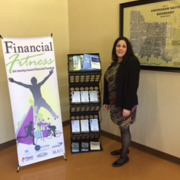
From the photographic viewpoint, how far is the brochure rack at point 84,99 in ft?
8.61

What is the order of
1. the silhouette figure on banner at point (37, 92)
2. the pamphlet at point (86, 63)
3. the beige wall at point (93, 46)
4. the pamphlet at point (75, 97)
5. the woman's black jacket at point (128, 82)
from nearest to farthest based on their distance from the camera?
the woman's black jacket at point (128, 82) → the silhouette figure on banner at point (37, 92) → the beige wall at point (93, 46) → the pamphlet at point (86, 63) → the pamphlet at point (75, 97)

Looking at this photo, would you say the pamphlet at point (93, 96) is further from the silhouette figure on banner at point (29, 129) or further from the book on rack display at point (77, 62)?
the silhouette figure on banner at point (29, 129)

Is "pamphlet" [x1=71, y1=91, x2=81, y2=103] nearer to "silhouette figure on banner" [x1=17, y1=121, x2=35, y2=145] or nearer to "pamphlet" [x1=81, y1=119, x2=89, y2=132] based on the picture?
"pamphlet" [x1=81, y1=119, x2=89, y2=132]

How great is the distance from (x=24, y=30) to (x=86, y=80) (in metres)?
1.14

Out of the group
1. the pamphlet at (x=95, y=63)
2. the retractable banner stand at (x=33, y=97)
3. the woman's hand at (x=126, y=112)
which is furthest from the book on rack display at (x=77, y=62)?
the woman's hand at (x=126, y=112)

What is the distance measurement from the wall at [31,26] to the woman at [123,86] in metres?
1.27

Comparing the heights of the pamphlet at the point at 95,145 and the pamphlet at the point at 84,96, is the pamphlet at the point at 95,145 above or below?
below

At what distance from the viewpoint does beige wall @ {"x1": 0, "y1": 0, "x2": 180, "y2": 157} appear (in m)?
2.51

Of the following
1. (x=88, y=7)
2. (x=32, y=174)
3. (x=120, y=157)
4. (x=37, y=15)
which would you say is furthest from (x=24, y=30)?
(x=120, y=157)

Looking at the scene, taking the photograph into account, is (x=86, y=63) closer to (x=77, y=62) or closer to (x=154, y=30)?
(x=77, y=62)

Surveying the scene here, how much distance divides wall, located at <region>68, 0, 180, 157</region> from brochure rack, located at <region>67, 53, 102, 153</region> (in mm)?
459

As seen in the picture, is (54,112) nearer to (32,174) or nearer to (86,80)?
(86,80)

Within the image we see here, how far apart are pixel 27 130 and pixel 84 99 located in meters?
0.80

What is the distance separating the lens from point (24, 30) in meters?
2.93
